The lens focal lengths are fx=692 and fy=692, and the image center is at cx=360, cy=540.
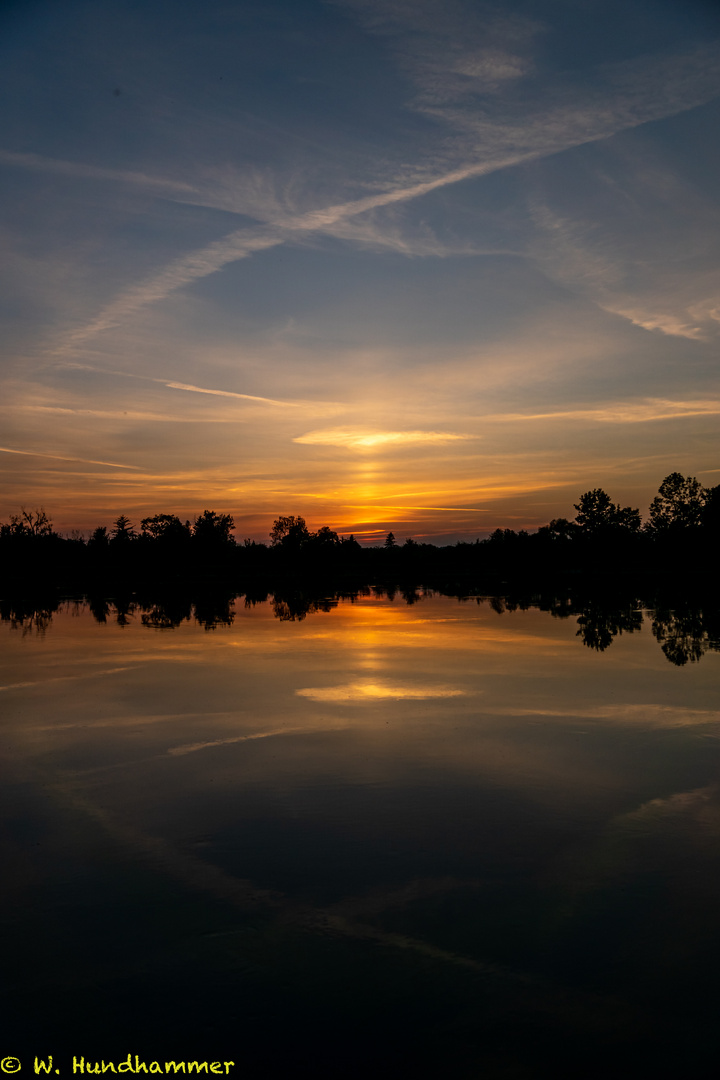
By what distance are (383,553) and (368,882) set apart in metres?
159

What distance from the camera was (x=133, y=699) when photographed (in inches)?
562

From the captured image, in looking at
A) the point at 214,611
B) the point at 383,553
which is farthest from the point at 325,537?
the point at 214,611

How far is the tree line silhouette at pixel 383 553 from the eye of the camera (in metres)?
101

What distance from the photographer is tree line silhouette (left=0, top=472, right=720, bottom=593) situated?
101m

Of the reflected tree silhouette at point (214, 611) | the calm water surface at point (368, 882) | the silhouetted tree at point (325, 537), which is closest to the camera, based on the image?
the calm water surface at point (368, 882)

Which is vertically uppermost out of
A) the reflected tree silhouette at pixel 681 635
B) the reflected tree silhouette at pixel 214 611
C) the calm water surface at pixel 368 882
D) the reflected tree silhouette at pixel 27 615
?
the reflected tree silhouette at pixel 27 615

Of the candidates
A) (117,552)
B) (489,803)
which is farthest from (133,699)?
(117,552)

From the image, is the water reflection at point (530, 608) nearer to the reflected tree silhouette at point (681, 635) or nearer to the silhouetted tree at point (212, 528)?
the reflected tree silhouette at point (681, 635)

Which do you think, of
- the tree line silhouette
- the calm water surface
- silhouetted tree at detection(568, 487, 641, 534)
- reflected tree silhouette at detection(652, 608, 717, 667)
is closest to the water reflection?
reflected tree silhouette at detection(652, 608, 717, 667)

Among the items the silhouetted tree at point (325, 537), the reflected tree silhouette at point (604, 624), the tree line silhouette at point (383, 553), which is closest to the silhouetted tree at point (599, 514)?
the tree line silhouette at point (383, 553)

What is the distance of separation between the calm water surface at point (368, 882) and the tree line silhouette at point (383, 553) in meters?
75.5

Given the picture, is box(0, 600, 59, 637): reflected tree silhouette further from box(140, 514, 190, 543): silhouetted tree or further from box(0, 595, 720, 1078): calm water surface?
box(140, 514, 190, 543): silhouetted tree

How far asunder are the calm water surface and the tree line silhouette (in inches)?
2971

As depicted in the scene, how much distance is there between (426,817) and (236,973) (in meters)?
3.25
